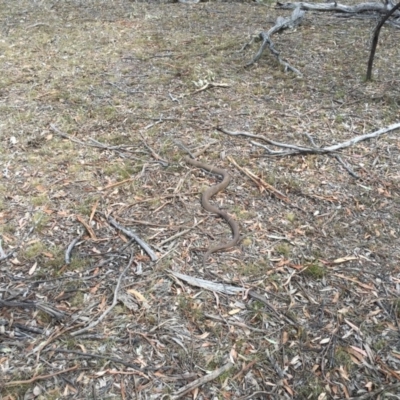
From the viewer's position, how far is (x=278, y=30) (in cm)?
588

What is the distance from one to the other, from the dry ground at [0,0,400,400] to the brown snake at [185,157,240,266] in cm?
5

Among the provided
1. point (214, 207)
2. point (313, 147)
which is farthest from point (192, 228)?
point (313, 147)

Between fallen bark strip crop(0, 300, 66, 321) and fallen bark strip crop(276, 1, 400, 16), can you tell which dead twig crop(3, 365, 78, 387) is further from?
fallen bark strip crop(276, 1, 400, 16)

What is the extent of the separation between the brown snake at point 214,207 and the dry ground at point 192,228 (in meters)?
0.05

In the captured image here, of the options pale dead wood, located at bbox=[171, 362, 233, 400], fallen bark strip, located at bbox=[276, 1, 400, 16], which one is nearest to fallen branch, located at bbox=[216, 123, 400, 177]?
pale dead wood, located at bbox=[171, 362, 233, 400]

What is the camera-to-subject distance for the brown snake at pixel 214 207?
103 inches

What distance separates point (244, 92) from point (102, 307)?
2.83m

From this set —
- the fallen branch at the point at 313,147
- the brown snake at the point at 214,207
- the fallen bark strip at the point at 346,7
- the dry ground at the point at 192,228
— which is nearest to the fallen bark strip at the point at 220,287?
the dry ground at the point at 192,228

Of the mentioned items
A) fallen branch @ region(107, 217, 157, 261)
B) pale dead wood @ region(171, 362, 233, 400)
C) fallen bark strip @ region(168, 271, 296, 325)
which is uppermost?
fallen branch @ region(107, 217, 157, 261)

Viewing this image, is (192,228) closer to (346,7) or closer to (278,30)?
(278,30)

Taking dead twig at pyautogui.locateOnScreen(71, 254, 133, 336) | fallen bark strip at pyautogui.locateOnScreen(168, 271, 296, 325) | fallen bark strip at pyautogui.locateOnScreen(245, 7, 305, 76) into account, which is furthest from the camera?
fallen bark strip at pyautogui.locateOnScreen(245, 7, 305, 76)

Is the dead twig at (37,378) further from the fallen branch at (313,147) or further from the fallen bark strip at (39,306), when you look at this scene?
the fallen branch at (313,147)

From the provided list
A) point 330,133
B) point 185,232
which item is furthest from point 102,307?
point 330,133

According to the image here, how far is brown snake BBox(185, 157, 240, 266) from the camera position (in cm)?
262
